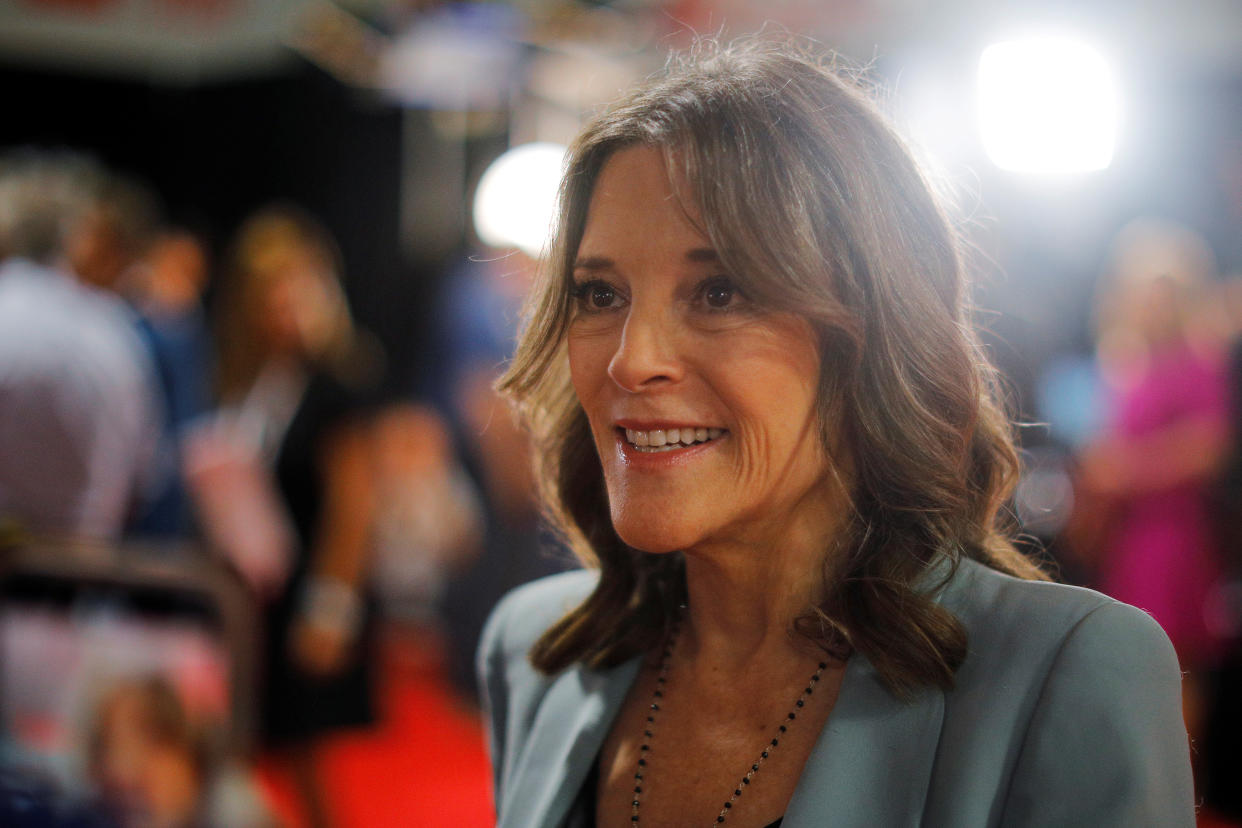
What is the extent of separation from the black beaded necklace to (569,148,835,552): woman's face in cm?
20

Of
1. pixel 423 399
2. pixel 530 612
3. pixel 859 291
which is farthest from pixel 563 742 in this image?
pixel 423 399

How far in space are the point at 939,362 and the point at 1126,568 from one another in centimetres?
277

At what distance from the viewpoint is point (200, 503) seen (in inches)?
139

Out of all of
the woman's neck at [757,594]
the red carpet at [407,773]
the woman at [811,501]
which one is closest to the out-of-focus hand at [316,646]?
the red carpet at [407,773]

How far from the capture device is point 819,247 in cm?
105

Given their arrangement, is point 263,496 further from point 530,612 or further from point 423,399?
point 530,612

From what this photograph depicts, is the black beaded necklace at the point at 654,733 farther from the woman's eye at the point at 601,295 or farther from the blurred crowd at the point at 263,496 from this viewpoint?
the blurred crowd at the point at 263,496

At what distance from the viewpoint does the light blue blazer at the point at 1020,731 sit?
2.92ft

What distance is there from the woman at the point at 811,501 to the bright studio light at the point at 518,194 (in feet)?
14.2

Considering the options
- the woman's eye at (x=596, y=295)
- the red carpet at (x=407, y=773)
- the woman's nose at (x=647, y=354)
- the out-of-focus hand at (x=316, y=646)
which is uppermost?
the woman's eye at (x=596, y=295)

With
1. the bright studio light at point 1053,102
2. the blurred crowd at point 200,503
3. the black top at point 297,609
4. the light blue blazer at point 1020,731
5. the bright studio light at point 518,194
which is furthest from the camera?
the bright studio light at point 518,194

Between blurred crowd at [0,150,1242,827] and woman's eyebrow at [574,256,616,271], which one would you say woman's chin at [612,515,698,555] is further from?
blurred crowd at [0,150,1242,827]

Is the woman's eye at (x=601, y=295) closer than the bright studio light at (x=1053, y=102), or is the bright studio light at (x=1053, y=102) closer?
the woman's eye at (x=601, y=295)

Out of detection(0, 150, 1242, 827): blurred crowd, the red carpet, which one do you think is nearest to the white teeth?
detection(0, 150, 1242, 827): blurred crowd
